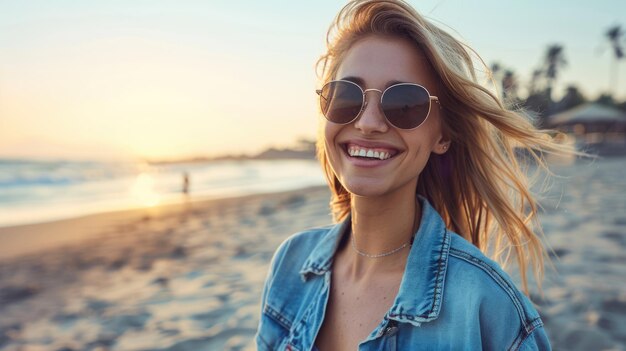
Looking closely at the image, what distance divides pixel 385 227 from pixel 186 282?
4497mm

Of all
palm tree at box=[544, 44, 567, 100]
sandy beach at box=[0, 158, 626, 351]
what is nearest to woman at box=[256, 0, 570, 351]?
sandy beach at box=[0, 158, 626, 351]

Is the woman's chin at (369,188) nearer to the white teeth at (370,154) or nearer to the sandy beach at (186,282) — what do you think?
the white teeth at (370,154)

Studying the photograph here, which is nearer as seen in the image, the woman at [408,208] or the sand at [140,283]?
the woman at [408,208]

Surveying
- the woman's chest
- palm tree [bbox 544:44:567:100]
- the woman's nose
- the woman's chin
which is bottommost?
the woman's chest

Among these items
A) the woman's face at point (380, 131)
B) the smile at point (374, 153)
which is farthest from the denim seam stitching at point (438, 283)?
the smile at point (374, 153)

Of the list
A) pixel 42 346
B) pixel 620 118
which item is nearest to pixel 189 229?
pixel 42 346

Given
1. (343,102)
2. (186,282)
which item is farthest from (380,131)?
(186,282)

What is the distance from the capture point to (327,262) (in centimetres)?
225

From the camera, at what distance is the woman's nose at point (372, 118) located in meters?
1.92

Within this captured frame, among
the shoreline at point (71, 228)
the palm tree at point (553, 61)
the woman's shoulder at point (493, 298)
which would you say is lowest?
the shoreline at point (71, 228)

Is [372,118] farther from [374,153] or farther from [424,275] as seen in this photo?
[424,275]

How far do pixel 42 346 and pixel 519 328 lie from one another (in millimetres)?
4390

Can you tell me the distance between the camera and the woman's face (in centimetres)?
193

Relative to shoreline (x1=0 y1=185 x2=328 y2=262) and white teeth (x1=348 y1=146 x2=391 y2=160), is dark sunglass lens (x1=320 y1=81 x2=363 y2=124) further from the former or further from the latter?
shoreline (x1=0 y1=185 x2=328 y2=262)
